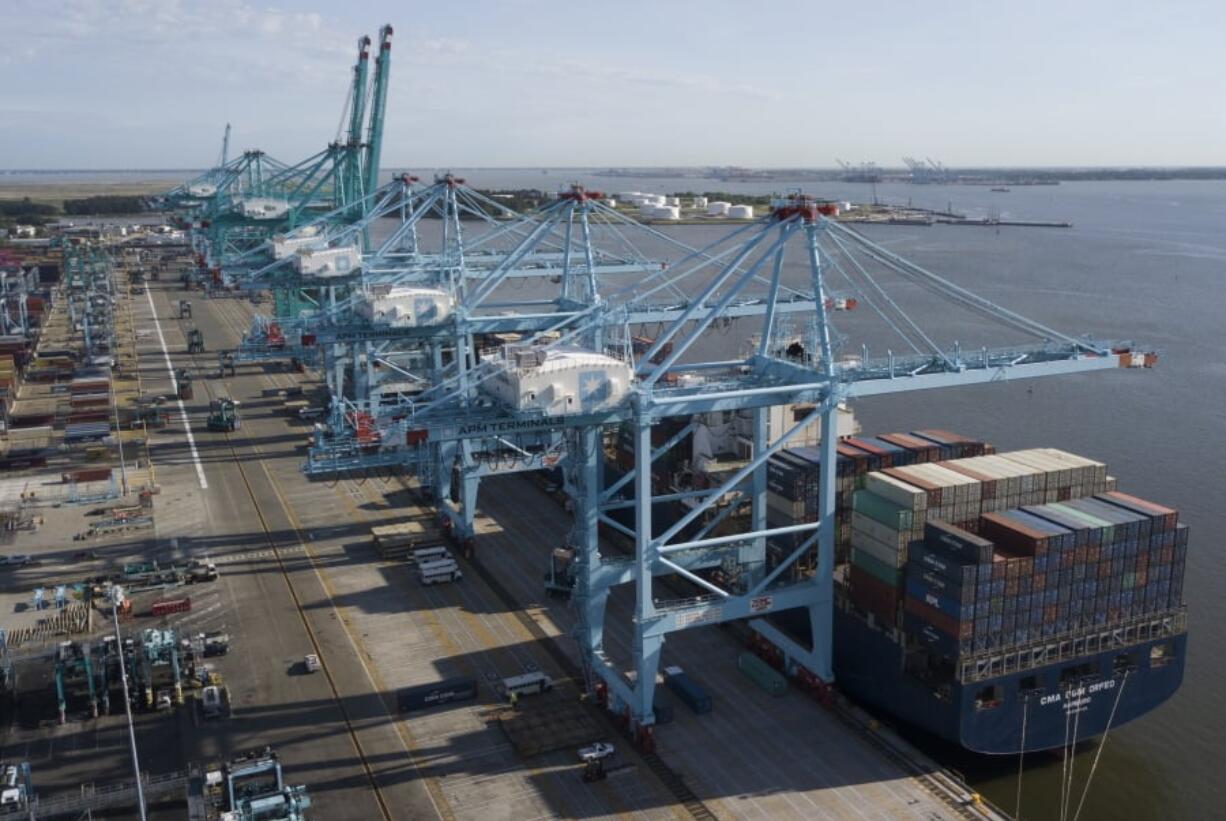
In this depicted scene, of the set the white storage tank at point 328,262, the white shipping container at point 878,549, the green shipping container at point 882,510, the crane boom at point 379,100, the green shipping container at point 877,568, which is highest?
the crane boom at point 379,100

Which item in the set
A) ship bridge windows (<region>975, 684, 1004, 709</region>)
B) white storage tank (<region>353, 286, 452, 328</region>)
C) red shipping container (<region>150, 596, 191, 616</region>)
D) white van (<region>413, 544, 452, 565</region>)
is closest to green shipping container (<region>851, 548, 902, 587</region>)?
ship bridge windows (<region>975, 684, 1004, 709</region>)

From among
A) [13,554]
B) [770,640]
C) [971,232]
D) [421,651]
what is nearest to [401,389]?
[13,554]

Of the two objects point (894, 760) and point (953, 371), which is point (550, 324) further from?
point (894, 760)

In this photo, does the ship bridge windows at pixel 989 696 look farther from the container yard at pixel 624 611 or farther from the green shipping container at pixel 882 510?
the green shipping container at pixel 882 510

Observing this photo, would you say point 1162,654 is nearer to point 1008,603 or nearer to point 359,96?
point 1008,603

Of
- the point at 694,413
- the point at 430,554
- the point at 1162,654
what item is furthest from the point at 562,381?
the point at 1162,654

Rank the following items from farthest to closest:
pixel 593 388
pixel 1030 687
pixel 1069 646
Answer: pixel 1069 646 → pixel 1030 687 → pixel 593 388

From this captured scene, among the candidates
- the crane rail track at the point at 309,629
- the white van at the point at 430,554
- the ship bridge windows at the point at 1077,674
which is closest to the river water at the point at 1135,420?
the ship bridge windows at the point at 1077,674
